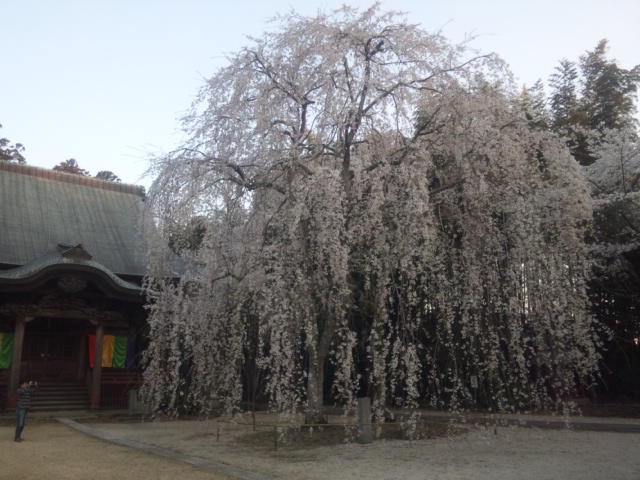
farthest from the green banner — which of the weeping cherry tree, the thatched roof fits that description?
the weeping cherry tree

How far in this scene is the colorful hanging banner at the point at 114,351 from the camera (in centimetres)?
1695

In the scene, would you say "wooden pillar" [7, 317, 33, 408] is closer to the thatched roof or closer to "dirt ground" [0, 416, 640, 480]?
the thatched roof

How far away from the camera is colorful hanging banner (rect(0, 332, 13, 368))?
15180mm

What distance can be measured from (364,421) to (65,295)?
35.2 ft

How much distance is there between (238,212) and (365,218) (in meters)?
2.46

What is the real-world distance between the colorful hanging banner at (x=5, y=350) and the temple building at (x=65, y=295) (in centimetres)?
3

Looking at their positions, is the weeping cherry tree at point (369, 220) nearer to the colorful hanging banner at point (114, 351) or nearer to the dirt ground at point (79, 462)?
the dirt ground at point (79, 462)

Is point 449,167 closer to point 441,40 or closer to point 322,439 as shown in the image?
point 441,40

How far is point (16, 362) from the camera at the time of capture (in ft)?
47.9

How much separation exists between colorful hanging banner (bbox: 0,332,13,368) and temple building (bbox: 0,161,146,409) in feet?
0.08

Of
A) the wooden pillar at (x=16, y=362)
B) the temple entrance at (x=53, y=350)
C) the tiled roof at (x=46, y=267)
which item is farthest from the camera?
the temple entrance at (x=53, y=350)

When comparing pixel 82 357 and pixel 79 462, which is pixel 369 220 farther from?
pixel 82 357

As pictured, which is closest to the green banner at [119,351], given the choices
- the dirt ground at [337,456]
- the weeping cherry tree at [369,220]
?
the dirt ground at [337,456]

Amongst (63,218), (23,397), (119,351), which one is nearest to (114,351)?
(119,351)
